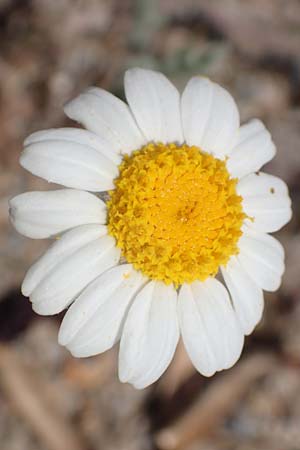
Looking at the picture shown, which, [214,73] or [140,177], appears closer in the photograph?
[140,177]

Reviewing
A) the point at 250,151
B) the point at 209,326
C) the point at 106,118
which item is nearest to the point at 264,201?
the point at 250,151

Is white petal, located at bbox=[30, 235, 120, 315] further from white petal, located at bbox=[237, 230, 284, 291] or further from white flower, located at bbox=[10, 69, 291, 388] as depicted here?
white petal, located at bbox=[237, 230, 284, 291]

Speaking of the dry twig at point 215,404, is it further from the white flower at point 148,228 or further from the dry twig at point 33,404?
the white flower at point 148,228

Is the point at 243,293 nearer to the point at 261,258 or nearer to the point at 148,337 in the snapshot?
the point at 261,258

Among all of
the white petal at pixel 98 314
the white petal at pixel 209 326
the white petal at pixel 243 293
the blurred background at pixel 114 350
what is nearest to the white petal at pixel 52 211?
the white petal at pixel 98 314

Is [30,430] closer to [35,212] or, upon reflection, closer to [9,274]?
[9,274]

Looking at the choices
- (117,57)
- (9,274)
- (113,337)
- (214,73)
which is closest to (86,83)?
(117,57)
